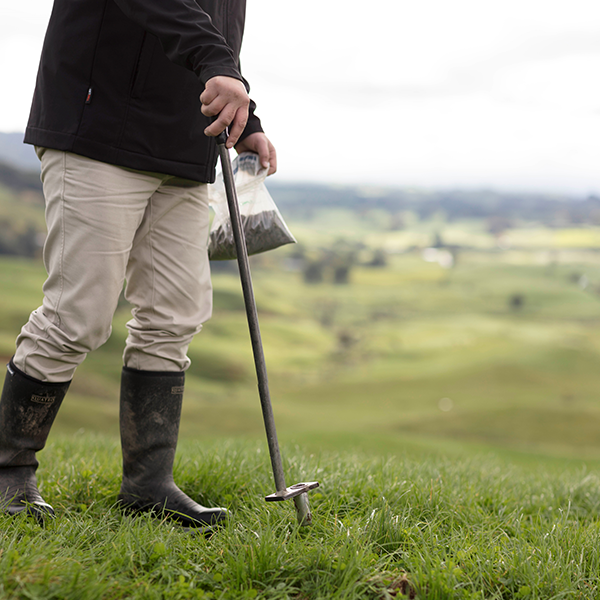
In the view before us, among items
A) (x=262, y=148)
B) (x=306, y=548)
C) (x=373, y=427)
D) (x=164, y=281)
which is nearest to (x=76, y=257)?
(x=164, y=281)

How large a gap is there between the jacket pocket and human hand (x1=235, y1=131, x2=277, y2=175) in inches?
22.5

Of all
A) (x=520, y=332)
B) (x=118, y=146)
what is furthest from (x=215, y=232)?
(x=520, y=332)

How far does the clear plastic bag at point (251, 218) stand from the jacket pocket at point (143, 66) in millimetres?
593

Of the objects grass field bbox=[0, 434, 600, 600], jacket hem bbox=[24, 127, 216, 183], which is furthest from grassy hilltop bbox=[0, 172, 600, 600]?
jacket hem bbox=[24, 127, 216, 183]

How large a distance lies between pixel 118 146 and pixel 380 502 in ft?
5.57

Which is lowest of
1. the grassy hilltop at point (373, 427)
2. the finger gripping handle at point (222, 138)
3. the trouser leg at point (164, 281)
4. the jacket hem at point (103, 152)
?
the grassy hilltop at point (373, 427)

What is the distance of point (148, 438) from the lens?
Answer: 213cm

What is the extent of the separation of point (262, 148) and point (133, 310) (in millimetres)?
905

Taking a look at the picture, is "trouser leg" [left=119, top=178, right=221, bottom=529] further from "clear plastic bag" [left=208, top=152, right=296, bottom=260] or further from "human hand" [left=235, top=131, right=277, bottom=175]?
"human hand" [left=235, top=131, right=277, bottom=175]

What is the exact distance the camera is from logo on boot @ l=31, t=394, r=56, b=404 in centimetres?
194

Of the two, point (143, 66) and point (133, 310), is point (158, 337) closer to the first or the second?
point (133, 310)

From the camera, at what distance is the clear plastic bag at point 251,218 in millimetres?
2301

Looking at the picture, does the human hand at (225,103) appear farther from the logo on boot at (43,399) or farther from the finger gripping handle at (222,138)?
the logo on boot at (43,399)

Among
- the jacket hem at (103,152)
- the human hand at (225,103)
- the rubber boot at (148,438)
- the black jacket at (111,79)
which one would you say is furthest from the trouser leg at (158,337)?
the human hand at (225,103)
